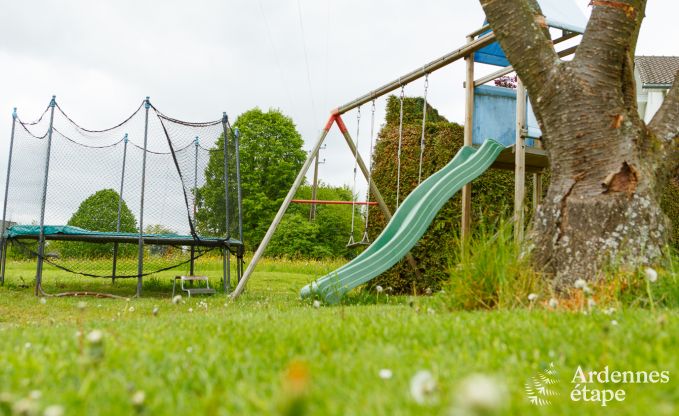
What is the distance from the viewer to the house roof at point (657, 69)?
2591 centimetres

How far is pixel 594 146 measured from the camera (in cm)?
394

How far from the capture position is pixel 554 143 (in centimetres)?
416

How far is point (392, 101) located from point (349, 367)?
8628mm

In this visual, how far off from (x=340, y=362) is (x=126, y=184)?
376 inches

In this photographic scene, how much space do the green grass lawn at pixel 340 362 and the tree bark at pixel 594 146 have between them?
3.09 feet

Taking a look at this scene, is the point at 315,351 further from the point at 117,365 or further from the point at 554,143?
the point at 554,143

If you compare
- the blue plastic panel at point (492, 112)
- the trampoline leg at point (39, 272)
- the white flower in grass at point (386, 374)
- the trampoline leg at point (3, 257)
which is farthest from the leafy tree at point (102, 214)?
the white flower in grass at point (386, 374)

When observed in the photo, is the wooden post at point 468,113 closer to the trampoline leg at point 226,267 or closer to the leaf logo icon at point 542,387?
the trampoline leg at point 226,267

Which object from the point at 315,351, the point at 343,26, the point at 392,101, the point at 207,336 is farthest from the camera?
the point at 392,101

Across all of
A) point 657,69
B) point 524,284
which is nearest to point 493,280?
point 524,284

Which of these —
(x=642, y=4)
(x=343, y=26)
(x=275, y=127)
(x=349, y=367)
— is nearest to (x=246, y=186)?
(x=275, y=127)

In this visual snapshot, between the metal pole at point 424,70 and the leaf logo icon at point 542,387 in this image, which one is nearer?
the leaf logo icon at point 542,387

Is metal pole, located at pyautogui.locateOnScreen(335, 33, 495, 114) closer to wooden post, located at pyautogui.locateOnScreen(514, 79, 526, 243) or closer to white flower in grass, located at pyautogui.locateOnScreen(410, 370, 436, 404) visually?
wooden post, located at pyautogui.locateOnScreen(514, 79, 526, 243)

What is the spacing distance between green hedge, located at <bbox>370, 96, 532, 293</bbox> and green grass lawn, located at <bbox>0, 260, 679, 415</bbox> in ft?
13.5
